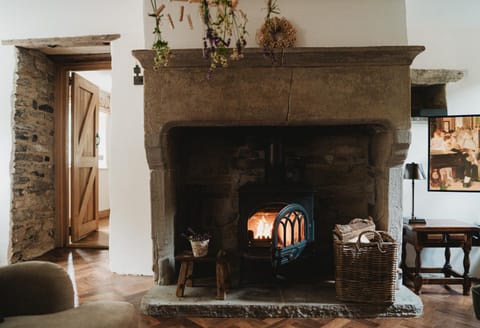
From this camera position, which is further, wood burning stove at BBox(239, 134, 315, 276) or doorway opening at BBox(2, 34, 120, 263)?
doorway opening at BBox(2, 34, 120, 263)

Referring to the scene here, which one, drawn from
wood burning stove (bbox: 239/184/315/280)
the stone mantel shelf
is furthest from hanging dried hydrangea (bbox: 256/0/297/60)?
wood burning stove (bbox: 239/184/315/280)

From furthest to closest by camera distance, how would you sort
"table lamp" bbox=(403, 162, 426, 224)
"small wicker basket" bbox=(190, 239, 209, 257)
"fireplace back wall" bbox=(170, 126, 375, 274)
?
"fireplace back wall" bbox=(170, 126, 375, 274) → "table lamp" bbox=(403, 162, 426, 224) → "small wicker basket" bbox=(190, 239, 209, 257)

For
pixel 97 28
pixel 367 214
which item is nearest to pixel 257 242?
pixel 367 214

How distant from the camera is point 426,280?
2.71 m

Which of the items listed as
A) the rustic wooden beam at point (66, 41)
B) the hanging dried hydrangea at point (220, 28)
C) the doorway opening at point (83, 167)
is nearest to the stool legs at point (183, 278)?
the hanging dried hydrangea at point (220, 28)

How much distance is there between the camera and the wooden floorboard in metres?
2.19

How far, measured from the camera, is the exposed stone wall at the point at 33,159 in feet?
11.4

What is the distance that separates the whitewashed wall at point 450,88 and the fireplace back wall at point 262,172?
0.59 meters

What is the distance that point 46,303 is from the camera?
154 cm

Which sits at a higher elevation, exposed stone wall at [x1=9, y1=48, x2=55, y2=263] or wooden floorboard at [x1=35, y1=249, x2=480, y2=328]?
exposed stone wall at [x1=9, y1=48, x2=55, y2=263]

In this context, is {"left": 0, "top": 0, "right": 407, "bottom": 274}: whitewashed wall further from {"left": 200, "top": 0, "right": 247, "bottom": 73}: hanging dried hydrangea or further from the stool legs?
{"left": 200, "top": 0, "right": 247, "bottom": 73}: hanging dried hydrangea

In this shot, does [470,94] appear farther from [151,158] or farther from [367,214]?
[151,158]

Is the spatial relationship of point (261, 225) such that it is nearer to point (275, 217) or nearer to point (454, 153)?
point (275, 217)

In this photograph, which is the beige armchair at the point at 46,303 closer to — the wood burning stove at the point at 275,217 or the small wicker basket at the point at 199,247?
the small wicker basket at the point at 199,247
